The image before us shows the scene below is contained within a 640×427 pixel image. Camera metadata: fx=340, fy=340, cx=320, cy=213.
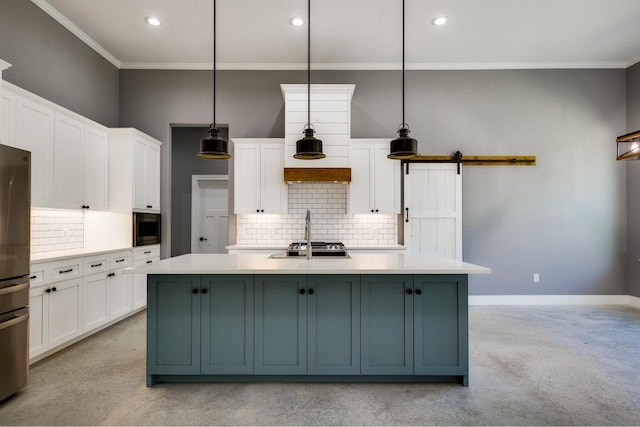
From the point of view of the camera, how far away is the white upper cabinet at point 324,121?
4668mm

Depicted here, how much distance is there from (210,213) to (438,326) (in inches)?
205

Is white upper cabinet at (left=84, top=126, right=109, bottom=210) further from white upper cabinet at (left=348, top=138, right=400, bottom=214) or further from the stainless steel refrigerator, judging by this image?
white upper cabinet at (left=348, top=138, right=400, bottom=214)

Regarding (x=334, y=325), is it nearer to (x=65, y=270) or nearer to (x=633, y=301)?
(x=65, y=270)

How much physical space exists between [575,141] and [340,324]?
4964mm

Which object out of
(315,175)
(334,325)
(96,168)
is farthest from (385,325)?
(96,168)

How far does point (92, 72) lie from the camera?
182 inches

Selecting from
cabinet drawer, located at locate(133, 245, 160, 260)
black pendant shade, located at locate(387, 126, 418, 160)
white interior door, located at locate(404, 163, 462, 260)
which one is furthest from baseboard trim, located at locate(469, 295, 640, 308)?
cabinet drawer, located at locate(133, 245, 160, 260)

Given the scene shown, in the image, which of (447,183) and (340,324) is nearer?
(340,324)

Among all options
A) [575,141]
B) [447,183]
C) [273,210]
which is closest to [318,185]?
[273,210]

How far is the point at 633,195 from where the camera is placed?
5055mm

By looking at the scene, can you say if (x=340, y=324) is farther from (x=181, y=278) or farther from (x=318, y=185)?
(x=318, y=185)

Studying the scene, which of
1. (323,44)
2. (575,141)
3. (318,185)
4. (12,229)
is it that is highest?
(323,44)

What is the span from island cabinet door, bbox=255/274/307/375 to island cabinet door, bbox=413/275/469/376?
0.86 m

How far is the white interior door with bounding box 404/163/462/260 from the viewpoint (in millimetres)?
5062
